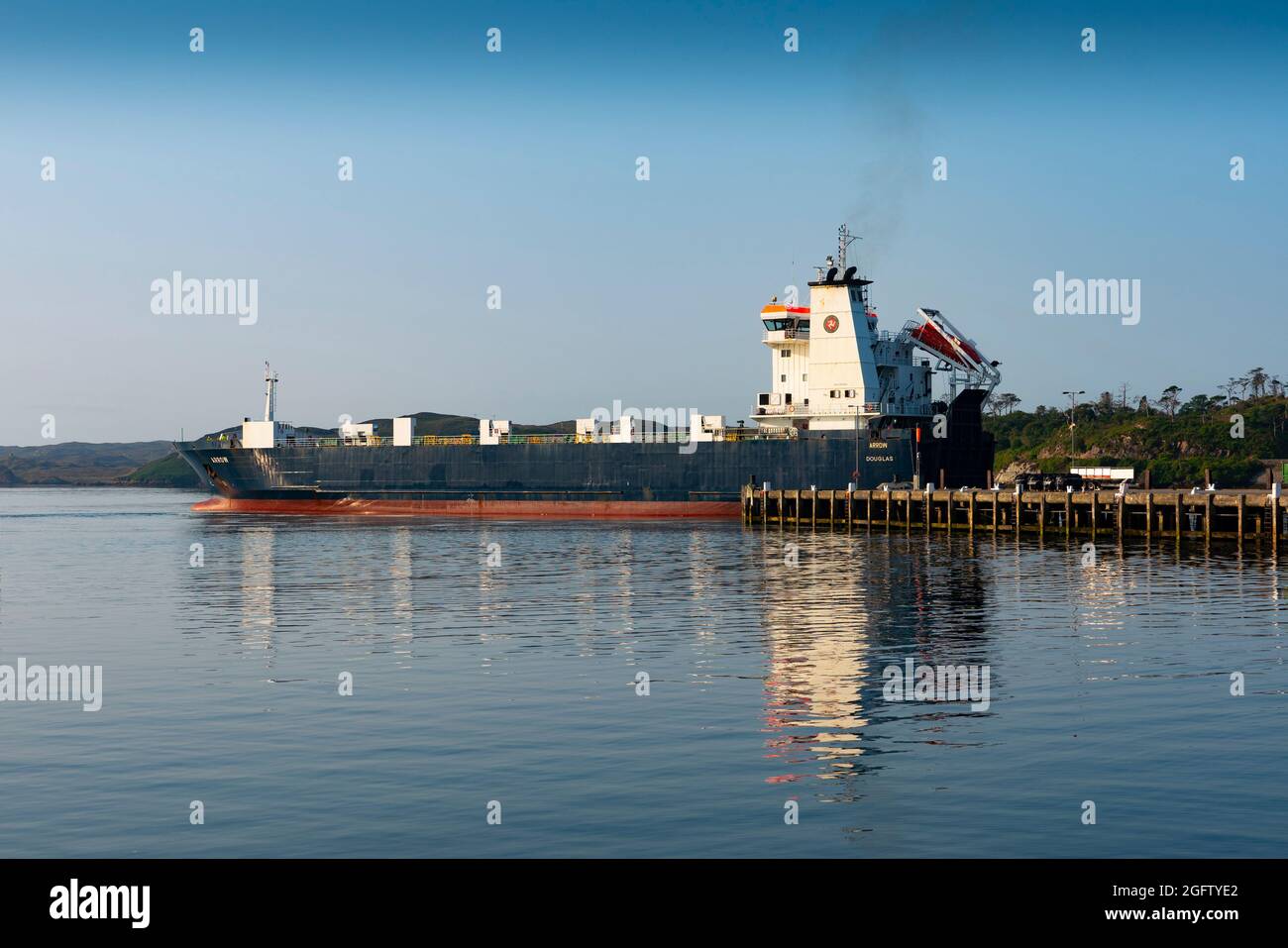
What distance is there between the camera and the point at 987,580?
4256cm

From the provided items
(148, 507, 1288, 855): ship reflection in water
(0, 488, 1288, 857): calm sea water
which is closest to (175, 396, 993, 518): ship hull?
(148, 507, 1288, 855): ship reflection in water

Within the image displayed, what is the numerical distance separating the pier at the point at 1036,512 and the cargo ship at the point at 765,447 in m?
2.58

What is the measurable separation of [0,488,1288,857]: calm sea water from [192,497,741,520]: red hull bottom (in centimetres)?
4255

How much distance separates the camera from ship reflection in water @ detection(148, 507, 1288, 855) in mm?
14289

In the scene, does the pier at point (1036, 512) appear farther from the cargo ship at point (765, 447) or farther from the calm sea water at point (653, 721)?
the calm sea water at point (653, 721)

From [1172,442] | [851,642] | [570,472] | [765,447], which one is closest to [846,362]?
[765,447]

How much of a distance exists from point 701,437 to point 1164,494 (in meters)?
30.7

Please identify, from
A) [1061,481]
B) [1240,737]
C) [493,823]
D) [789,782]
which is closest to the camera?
[493,823]

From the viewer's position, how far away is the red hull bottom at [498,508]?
8581 centimetres

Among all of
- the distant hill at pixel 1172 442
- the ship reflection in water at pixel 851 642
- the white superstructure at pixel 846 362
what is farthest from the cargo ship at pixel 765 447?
the distant hill at pixel 1172 442

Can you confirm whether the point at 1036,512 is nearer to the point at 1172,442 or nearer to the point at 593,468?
the point at 593,468

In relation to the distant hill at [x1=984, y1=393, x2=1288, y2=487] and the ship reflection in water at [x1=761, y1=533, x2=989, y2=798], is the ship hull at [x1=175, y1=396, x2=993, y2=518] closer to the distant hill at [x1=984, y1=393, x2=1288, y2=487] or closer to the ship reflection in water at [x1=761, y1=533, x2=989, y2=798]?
the ship reflection in water at [x1=761, y1=533, x2=989, y2=798]
